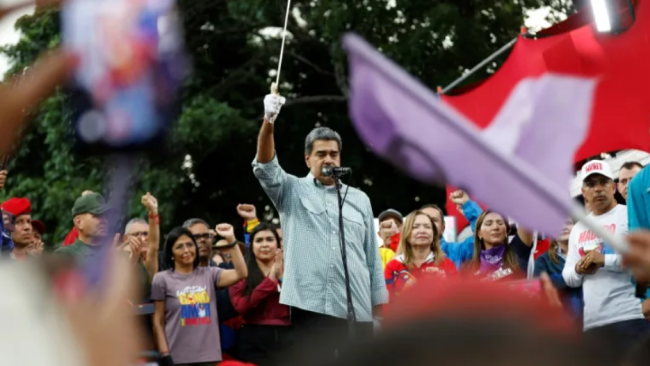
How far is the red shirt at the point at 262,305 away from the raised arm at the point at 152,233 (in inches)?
25.2

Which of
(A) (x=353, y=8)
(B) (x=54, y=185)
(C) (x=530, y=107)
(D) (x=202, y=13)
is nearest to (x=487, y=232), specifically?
(C) (x=530, y=107)

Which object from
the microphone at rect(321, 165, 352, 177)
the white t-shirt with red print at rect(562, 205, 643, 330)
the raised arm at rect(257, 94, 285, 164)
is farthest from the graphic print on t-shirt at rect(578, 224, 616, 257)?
the raised arm at rect(257, 94, 285, 164)

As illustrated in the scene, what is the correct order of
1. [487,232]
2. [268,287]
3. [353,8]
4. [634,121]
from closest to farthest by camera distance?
[634,121]
[487,232]
[268,287]
[353,8]

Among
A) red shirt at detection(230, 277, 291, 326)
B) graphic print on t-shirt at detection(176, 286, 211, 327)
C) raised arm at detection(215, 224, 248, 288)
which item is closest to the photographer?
graphic print on t-shirt at detection(176, 286, 211, 327)

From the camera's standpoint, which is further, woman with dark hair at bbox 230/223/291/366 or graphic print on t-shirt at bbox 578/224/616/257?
woman with dark hair at bbox 230/223/291/366

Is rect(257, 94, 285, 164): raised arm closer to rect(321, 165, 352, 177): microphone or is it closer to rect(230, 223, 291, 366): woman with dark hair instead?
rect(321, 165, 352, 177): microphone

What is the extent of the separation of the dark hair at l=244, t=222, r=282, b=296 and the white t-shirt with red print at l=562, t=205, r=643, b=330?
2.21 metres

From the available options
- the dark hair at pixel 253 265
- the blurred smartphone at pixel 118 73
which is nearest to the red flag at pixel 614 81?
the dark hair at pixel 253 265

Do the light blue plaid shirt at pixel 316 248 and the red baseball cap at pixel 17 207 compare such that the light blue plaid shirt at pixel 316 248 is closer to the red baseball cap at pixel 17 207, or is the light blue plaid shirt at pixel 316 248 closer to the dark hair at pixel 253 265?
the dark hair at pixel 253 265

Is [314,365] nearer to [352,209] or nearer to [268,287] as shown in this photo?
[352,209]

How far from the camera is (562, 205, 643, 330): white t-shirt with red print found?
5430 mm

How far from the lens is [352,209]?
5492 mm

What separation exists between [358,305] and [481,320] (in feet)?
14.7

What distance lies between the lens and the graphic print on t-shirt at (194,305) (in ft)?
21.7
